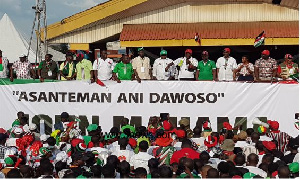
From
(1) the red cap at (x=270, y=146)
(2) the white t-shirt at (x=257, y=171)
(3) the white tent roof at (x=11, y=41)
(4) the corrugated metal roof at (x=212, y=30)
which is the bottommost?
(2) the white t-shirt at (x=257, y=171)

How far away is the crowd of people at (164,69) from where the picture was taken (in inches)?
441

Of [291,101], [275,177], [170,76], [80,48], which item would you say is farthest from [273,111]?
[80,48]

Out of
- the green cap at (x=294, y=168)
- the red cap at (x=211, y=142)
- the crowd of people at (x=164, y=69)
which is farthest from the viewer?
the crowd of people at (x=164, y=69)

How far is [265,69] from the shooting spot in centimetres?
1101

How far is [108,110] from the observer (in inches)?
436

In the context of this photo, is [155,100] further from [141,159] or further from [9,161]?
[9,161]

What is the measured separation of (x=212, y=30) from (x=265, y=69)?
5.86 metres

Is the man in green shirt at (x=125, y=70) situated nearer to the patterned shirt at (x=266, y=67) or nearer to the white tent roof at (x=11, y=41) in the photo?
the patterned shirt at (x=266, y=67)

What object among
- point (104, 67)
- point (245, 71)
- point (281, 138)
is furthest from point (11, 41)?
point (281, 138)

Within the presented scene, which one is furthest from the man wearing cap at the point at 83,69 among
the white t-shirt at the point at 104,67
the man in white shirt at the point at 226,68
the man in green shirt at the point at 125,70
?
the man in white shirt at the point at 226,68

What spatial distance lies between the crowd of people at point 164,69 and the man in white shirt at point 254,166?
479 centimetres

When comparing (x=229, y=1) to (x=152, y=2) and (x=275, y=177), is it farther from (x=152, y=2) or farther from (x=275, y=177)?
(x=275, y=177)

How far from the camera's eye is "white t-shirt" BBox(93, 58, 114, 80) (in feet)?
39.6

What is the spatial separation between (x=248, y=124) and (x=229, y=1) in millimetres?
7547
